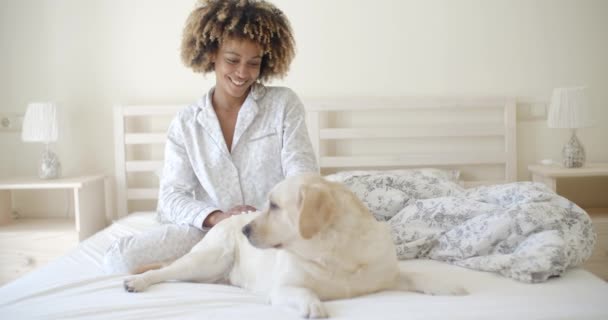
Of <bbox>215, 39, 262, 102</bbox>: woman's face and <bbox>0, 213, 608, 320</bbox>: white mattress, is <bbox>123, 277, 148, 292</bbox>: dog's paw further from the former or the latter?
<bbox>215, 39, 262, 102</bbox>: woman's face

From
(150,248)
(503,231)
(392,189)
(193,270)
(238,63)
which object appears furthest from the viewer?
(392,189)

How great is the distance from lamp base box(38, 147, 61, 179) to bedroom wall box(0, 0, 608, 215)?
34 cm

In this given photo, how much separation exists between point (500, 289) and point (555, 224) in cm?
44

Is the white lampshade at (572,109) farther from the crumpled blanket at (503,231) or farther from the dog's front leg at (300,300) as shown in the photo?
the dog's front leg at (300,300)

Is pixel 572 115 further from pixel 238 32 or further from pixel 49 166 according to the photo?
pixel 49 166

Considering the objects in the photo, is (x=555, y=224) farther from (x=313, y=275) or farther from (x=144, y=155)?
(x=144, y=155)

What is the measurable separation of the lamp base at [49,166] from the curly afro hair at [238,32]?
4.58ft

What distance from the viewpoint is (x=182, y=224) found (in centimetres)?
222

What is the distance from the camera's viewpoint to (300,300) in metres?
1.49

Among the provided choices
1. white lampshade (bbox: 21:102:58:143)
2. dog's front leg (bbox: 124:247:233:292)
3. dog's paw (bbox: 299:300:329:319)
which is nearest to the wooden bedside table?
white lampshade (bbox: 21:102:58:143)

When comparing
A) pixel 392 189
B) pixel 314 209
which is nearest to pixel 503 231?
pixel 392 189

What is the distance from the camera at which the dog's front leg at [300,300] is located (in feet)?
4.73

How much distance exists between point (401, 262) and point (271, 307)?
73 cm

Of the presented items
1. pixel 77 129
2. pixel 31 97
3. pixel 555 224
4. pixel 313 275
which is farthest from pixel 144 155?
pixel 555 224
